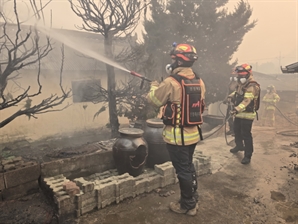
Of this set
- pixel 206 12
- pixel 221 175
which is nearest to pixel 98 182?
pixel 221 175

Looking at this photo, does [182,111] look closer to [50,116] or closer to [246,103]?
[246,103]

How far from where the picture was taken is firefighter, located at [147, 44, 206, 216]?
3.77 m

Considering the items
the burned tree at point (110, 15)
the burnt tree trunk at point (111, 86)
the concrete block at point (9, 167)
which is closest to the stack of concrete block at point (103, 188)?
the concrete block at point (9, 167)

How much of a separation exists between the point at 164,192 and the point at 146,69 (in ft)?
16.6

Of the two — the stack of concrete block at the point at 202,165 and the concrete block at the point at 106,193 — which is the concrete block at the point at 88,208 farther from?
the stack of concrete block at the point at 202,165

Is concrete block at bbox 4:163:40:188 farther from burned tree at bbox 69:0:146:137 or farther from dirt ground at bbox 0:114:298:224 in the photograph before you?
burned tree at bbox 69:0:146:137

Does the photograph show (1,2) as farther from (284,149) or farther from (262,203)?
(284,149)

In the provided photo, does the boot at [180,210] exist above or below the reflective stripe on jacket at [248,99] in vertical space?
below

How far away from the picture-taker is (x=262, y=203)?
14.2 feet

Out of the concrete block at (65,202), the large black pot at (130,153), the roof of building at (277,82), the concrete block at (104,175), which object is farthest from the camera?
the roof of building at (277,82)

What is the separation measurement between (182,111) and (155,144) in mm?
1901

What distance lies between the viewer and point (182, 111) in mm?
3814

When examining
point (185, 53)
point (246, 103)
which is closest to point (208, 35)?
point (246, 103)

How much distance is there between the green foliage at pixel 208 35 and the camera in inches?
511
